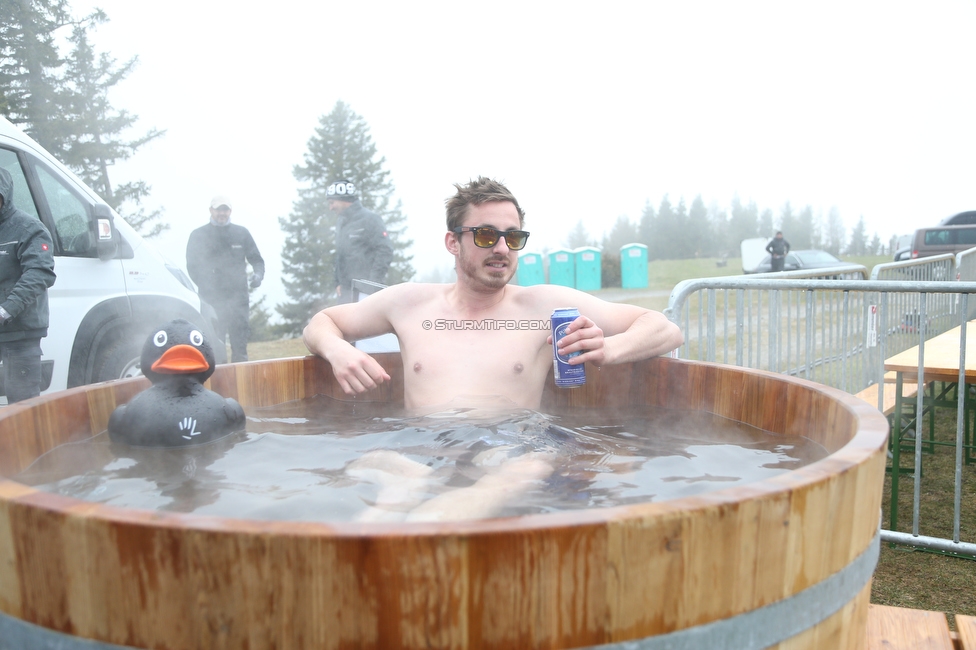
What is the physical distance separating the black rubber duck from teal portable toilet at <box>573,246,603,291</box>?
21.7 m

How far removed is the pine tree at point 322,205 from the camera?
2361 centimetres

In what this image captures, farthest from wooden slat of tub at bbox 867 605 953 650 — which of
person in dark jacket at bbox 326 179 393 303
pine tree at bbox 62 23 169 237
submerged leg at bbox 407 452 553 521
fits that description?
pine tree at bbox 62 23 169 237

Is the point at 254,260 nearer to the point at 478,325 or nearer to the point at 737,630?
the point at 478,325

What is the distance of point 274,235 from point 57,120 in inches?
491

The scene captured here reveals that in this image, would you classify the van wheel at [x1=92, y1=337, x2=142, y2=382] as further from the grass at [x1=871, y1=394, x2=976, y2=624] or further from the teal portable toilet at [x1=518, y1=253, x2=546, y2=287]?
the teal portable toilet at [x1=518, y1=253, x2=546, y2=287]

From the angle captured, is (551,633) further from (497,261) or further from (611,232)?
(611,232)

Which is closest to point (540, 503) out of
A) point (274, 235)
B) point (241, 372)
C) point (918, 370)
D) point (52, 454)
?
point (52, 454)

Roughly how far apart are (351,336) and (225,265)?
371 centimetres

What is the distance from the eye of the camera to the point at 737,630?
39.1 inches

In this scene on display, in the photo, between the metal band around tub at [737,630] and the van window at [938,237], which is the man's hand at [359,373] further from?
the van window at [938,237]

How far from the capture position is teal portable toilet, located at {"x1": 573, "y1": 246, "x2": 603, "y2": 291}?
23281mm

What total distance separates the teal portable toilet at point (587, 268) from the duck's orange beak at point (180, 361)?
21.7 meters

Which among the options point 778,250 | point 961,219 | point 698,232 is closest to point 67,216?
point 778,250

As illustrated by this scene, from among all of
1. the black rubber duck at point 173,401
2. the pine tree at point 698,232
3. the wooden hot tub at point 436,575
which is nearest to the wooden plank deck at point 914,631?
the wooden hot tub at point 436,575
